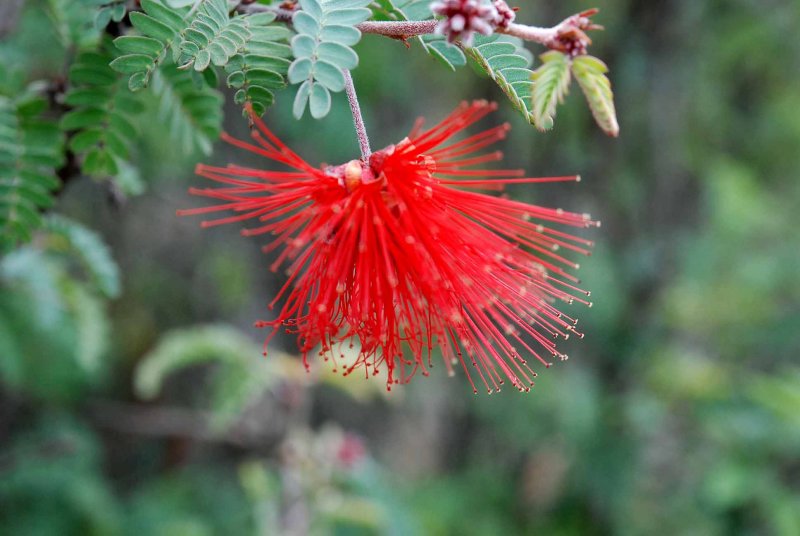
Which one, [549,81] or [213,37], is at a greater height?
[213,37]

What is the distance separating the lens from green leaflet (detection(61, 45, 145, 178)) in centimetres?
140

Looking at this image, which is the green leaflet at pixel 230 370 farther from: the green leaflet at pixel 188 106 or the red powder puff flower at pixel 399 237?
the red powder puff flower at pixel 399 237

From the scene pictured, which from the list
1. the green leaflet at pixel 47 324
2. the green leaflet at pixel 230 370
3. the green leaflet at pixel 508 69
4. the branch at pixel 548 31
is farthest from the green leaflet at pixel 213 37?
the green leaflet at pixel 230 370

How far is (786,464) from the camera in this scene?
312 cm

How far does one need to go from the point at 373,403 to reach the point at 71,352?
6.66 feet

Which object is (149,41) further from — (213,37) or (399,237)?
(399,237)

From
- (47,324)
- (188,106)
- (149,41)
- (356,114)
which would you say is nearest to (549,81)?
(356,114)

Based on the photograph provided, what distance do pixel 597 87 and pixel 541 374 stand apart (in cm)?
299

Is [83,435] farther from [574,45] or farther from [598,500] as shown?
[574,45]

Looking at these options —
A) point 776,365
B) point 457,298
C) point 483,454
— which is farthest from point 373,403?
point 457,298

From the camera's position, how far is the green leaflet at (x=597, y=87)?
1.08 m

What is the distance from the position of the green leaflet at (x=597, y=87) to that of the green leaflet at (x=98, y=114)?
87 centimetres

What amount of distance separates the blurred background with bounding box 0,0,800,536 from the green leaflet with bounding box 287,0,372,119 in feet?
4.84

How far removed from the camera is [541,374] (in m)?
3.92
